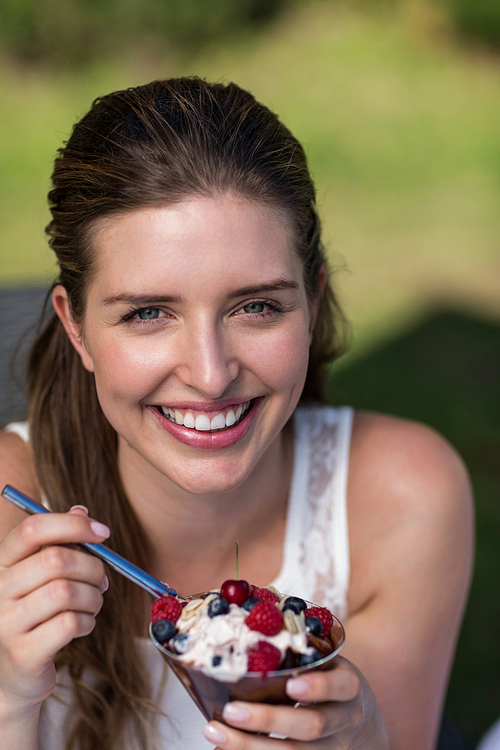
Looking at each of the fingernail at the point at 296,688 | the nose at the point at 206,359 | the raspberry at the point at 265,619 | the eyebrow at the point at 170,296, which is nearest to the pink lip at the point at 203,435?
the nose at the point at 206,359

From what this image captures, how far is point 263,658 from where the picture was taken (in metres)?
1.04

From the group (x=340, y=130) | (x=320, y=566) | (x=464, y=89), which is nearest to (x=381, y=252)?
→ (x=340, y=130)

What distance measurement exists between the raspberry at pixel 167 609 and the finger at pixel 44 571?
125 millimetres

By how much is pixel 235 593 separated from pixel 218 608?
4 centimetres

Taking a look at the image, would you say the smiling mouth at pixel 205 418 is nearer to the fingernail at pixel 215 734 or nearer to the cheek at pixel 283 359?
the cheek at pixel 283 359

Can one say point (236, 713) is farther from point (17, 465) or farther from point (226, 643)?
point (17, 465)

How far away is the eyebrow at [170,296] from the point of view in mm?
1386

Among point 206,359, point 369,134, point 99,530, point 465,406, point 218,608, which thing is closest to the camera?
point 218,608

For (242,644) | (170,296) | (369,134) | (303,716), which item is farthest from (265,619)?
(369,134)

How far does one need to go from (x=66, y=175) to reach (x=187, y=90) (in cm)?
30

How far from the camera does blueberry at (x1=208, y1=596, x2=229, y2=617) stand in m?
1.15

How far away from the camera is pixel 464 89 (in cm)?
832

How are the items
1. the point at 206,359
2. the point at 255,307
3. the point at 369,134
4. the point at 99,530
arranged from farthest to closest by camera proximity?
1. the point at 369,134
2. the point at 255,307
3. the point at 206,359
4. the point at 99,530

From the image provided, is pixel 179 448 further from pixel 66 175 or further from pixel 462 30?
pixel 462 30
